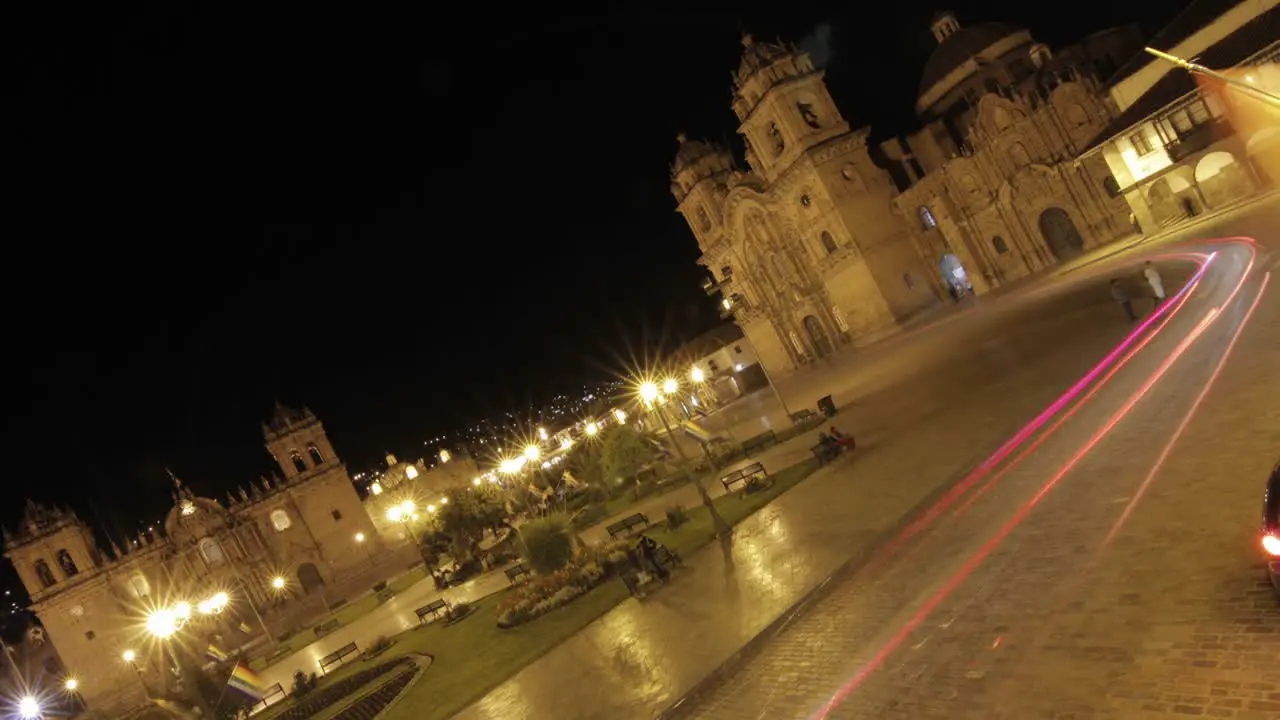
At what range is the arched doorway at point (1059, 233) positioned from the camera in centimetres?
4047

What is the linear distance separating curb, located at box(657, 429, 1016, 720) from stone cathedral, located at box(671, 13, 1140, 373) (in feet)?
104

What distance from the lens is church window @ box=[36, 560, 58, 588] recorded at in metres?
53.1

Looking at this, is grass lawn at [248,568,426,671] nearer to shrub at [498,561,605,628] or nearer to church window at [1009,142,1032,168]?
shrub at [498,561,605,628]

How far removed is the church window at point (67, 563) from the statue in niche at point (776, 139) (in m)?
55.5

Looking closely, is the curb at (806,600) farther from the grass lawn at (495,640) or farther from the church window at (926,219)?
the church window at (926,219)

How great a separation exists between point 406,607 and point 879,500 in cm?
2244

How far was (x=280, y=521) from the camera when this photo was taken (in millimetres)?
56812

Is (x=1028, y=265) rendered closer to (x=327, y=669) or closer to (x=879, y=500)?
(x=879, y=500)

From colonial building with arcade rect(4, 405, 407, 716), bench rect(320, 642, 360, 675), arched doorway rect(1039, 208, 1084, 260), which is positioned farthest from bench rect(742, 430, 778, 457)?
colonial building with arcade rect(4, 405, 407, 716)

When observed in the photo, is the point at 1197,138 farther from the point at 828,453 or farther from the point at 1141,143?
the point at 828,453

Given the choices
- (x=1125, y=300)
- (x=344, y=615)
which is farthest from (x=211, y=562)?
(x=1125, y=300)

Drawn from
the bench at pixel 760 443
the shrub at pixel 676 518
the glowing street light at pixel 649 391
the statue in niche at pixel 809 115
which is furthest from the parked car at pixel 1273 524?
the statue in niche at pixel 809 115

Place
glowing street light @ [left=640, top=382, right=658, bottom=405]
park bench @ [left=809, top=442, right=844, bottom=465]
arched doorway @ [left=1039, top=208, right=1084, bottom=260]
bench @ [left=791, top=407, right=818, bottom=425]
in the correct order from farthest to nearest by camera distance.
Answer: arched doorway @ [left=1039, top=208, right=1084, bottom=260] → bench @ [left=791, top=407, right=818, bottom=425] → glowing street light @ [left=640, top=382, right=658, bottom=405] → park bench @ [left=809, top=442, right=844, bottom=465]

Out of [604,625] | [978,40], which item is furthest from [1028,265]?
[604,625]
